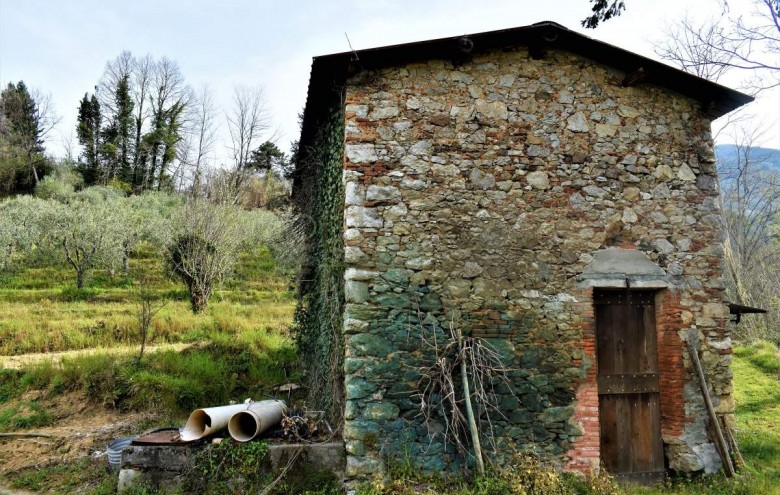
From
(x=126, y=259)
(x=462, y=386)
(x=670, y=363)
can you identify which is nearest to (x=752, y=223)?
(x=670, y=363)

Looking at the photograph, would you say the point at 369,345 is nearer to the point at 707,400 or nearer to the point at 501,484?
the point at 501,484

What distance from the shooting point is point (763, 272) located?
2125 centimetres

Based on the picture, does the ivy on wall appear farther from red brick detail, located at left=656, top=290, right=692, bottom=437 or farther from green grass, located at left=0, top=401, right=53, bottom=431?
green grass, located at left=0, top=401, right=53, bottom=431

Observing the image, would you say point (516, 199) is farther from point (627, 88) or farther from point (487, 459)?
point (487, 459)

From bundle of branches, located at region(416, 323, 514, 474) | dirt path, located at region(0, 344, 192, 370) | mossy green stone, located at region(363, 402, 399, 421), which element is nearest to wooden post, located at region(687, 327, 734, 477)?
bundle of branches, located at region(416, 323, 514, 474)

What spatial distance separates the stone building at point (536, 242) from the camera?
5.73 m

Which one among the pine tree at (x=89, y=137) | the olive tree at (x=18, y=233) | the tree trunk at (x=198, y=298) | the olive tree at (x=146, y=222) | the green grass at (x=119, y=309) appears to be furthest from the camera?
the pine tree at (x=89, y=137)

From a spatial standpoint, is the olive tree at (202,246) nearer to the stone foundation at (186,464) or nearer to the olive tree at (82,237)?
the olive tree at (82,237)

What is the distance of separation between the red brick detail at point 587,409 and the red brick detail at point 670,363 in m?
0.97

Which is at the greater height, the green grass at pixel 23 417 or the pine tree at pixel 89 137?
the pine tree at pixel 89 137

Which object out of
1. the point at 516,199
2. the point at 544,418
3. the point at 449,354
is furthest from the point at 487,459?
the point at 516,199

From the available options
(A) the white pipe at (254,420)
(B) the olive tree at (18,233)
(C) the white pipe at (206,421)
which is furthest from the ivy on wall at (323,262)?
(B) the olive tree at (18,233)

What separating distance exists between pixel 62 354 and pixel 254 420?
26.2 ft

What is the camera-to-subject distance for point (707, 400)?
19.7ft
